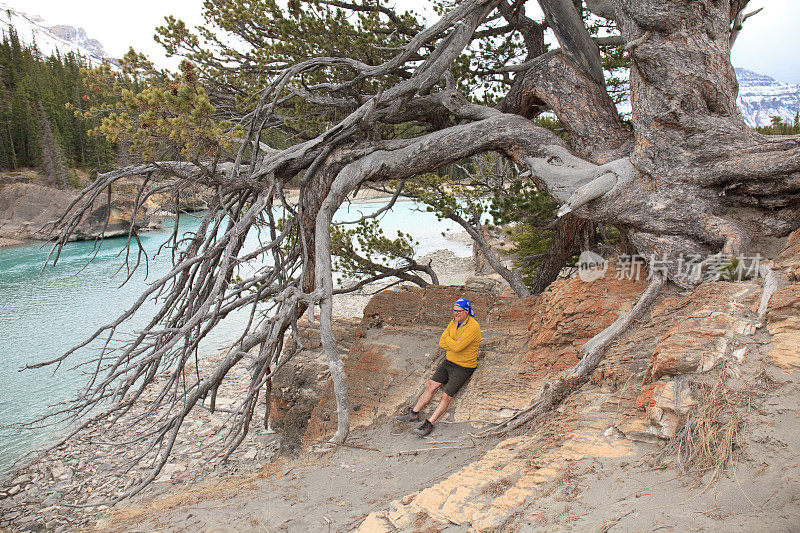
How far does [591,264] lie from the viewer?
616 cm

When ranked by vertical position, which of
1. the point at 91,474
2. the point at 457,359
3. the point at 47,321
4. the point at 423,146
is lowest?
the point at 91,474

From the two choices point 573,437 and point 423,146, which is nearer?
point 573,437

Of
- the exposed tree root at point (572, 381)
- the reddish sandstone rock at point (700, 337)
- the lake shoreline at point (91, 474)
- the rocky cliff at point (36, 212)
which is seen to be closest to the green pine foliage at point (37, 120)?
the rocky cliff at point (36, 212)

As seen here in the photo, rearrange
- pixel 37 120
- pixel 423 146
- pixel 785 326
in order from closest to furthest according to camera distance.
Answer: pixel 785 326 < pixel 423 146 < pixel 37 120

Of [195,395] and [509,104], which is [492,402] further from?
[509,104]

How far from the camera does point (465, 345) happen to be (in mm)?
5555

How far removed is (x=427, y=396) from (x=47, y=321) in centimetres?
1407

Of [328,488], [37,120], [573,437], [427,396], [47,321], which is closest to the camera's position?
[573,437]

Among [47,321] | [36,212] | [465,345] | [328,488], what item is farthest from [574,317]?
[36,212]

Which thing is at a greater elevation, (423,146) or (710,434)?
(423,146)

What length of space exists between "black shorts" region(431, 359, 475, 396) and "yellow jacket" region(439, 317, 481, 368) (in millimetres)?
55

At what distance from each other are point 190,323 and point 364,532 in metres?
2.58

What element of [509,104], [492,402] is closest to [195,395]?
[492,402]

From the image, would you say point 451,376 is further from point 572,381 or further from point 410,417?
point 572,381
